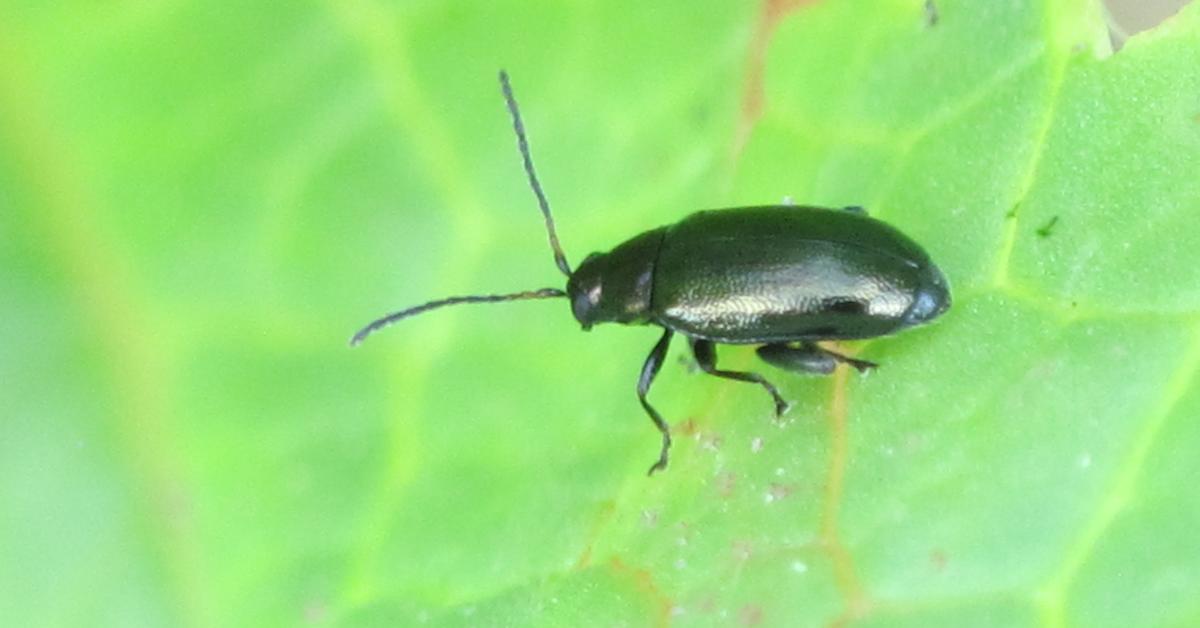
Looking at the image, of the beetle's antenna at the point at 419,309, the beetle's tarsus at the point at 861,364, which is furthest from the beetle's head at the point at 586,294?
the beetle's tarsus at the point at 861,364

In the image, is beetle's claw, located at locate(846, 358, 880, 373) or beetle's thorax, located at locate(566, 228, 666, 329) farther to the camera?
beetle's thorax, located at locate(566, 228, 666, 329)

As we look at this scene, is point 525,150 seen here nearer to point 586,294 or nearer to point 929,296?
point 586,294

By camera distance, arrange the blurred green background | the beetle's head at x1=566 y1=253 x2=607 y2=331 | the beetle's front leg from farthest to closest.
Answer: the beetle's head at x1=566 y1=253 x2=607 y2=331 → the beetle's front leg → the blurred green background

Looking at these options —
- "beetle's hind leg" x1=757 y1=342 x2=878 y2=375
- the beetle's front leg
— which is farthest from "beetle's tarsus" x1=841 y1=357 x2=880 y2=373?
the beetle's front leg

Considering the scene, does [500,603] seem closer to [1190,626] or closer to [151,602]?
[151,602]

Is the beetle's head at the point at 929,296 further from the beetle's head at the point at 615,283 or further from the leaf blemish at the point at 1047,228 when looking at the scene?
the beetle's head at the point at 615,283

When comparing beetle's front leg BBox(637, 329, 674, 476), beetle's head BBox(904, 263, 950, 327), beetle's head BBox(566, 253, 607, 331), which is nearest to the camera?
beetle's head BBox(904, 263, 950, 327)

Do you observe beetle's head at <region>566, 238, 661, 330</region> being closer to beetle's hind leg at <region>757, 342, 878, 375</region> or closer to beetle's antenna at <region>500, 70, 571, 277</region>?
beetle's antenna at <region>500, 70, 571, 277</region>

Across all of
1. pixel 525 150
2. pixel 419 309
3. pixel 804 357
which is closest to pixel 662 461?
pixel 804 357

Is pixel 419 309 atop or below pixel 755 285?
atop
